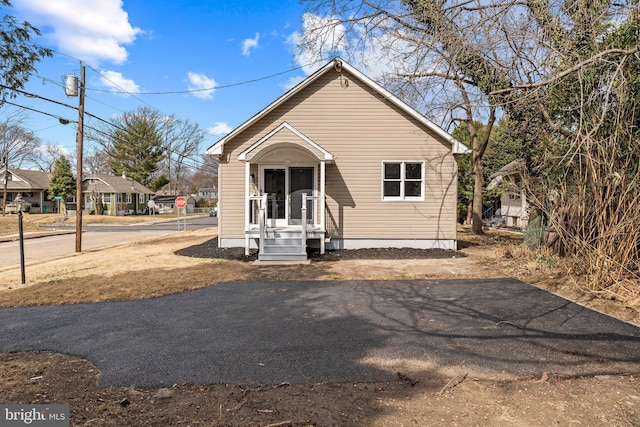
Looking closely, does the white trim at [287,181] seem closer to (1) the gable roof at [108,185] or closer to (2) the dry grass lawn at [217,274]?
(2) the dry grass lawn at [217,274]

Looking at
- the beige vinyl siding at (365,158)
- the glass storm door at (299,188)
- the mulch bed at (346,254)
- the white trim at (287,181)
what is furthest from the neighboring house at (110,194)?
the glass storm door at (299,188)

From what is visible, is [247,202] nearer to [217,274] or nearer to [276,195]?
[276,195]

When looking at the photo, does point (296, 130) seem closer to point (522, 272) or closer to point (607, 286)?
point (522, 272)

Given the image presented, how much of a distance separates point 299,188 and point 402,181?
3.48 metres

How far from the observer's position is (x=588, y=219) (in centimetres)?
742

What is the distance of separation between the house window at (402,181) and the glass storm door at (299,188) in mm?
2495

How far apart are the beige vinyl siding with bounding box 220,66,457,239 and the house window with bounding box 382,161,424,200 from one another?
20 centimetres

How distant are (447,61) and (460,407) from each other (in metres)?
6.63

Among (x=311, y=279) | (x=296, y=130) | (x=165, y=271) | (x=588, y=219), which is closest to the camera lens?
(x=588, y=219)

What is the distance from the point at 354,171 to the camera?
12.9 m

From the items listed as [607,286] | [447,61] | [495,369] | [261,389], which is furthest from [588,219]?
[261,389]

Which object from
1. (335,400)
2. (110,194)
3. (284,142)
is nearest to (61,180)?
(110,194)

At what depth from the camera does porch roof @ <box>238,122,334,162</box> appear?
11570 mm

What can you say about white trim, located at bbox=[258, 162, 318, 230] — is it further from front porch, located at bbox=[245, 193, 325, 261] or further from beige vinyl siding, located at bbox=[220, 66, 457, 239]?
beige vinyl siding, located at bbox=[220, 66, 457, 239]
